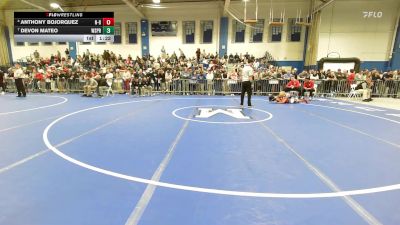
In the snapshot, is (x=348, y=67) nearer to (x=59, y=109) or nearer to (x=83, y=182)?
(x=59, y=109)

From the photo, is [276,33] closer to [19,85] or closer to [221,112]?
[221,112]

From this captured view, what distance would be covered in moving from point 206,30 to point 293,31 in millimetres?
8145

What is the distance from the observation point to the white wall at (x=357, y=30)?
21.0 m

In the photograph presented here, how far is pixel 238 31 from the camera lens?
23.3 meters

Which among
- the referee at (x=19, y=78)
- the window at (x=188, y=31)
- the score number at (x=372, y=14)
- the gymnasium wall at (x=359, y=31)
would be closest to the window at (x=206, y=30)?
the window at (x=188, y=31)

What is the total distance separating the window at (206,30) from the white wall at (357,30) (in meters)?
9.94

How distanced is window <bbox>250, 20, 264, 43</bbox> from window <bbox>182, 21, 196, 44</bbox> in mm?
5712

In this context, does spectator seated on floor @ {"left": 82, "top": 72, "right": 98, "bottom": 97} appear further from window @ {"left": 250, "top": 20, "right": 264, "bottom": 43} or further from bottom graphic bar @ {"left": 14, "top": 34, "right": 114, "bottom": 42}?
window @ {"left": 250, "top": 20, "right": 264, "bottom": 43}

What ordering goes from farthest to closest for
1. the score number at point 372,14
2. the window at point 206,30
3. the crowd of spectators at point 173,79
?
the window at point 206,30, the score number at point 372,14, the crowd of spectators at point 173,79

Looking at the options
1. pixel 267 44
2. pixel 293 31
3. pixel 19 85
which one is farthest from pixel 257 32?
pixel 19 85
